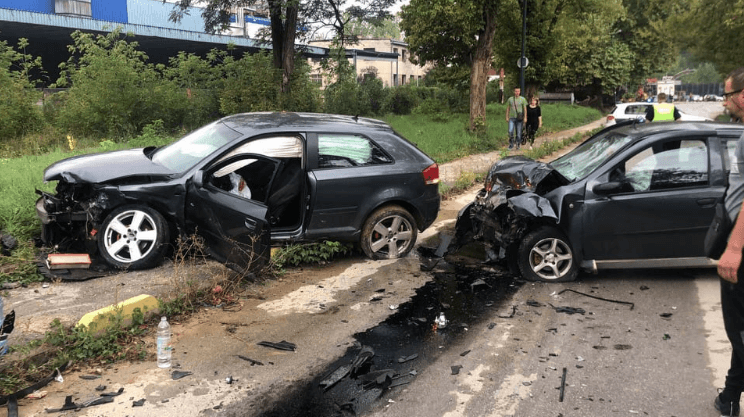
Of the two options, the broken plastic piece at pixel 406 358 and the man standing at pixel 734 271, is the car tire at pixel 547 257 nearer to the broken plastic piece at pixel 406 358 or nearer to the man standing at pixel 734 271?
the broken plastic piece at pixel 406 358

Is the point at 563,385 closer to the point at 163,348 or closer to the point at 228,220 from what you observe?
the point at 163,348

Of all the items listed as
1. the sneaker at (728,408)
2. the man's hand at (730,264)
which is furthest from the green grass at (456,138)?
the man's hand at (730,264)

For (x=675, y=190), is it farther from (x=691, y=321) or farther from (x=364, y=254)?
(x=364, y=254)

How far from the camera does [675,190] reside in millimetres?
6512

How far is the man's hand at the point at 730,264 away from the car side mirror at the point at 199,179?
4.86m

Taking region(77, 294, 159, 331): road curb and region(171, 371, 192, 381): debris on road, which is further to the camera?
region(77, 294, 159, 331): road curb

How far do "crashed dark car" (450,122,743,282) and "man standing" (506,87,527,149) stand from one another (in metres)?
11.6

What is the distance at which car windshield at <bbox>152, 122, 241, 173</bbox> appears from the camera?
6.83 metres

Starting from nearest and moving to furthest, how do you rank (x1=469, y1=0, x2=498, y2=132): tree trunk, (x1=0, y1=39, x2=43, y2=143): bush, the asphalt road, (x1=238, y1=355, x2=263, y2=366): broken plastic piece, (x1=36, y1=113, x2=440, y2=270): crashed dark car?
the asphalt road → (x1=238, y1=355, x2=263, y2=366): broken plastic piece → (x1=36, y1=113, x2=440, y2=270): crashed dark car → (x1=0, y1=39, x2=43, y2=143): bush → (x1=469, y1=0, x2=498, y2=132): tree trunk

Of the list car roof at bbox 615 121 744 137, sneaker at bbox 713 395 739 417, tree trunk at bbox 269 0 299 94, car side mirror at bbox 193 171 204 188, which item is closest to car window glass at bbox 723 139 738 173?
car roof at bbox 615 121 744 137

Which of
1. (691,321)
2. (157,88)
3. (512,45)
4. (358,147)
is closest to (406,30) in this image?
(512,45)

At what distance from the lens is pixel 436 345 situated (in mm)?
5180

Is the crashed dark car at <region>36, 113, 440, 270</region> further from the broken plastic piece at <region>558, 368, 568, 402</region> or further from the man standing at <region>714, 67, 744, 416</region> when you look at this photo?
the man standing at <region>714, 67, 744, 416</region>

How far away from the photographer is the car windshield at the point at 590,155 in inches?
273
